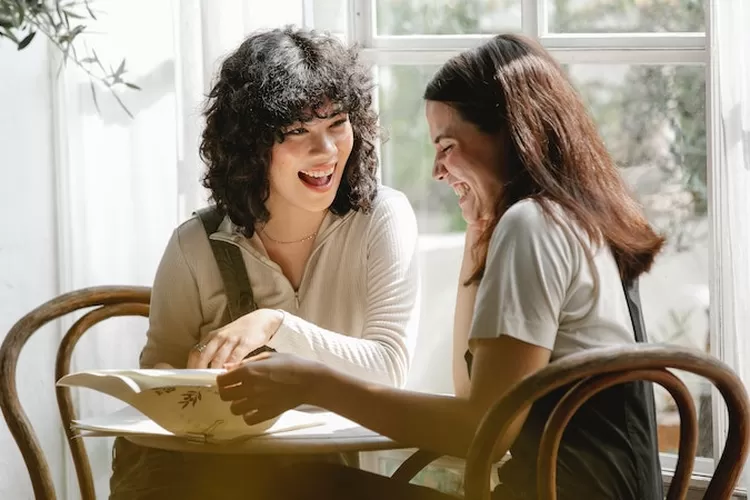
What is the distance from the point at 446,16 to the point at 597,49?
0.38 meters

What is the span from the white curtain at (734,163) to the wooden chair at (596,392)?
59cm

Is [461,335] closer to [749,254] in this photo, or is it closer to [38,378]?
[749,254]

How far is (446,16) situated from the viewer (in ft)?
8.73

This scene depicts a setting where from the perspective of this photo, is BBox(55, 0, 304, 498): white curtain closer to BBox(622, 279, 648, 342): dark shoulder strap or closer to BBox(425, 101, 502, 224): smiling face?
BBox(425, 101, 502, 224): smiling face

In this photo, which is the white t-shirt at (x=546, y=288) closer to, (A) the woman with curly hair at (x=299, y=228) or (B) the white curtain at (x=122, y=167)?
(A) the woman with curly hair at (x=299, y=228)

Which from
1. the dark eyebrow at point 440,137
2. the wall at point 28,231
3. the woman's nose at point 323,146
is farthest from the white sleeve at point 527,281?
the wall at point 28,231

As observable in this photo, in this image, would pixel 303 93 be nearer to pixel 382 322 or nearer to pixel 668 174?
pixel 382 322

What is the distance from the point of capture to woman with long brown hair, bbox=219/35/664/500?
146 cm

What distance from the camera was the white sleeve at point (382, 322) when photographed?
1938 millimetres

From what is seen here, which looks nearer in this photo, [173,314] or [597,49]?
[173,314]

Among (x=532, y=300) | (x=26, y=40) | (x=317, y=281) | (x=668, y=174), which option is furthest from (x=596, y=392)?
(x=668, y=174)

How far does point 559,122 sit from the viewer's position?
1.60 meters

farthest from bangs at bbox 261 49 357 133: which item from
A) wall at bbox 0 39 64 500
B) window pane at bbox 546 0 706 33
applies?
wall at bbox 0 39 64 500

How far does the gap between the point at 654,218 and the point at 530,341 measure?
113 centimetres
